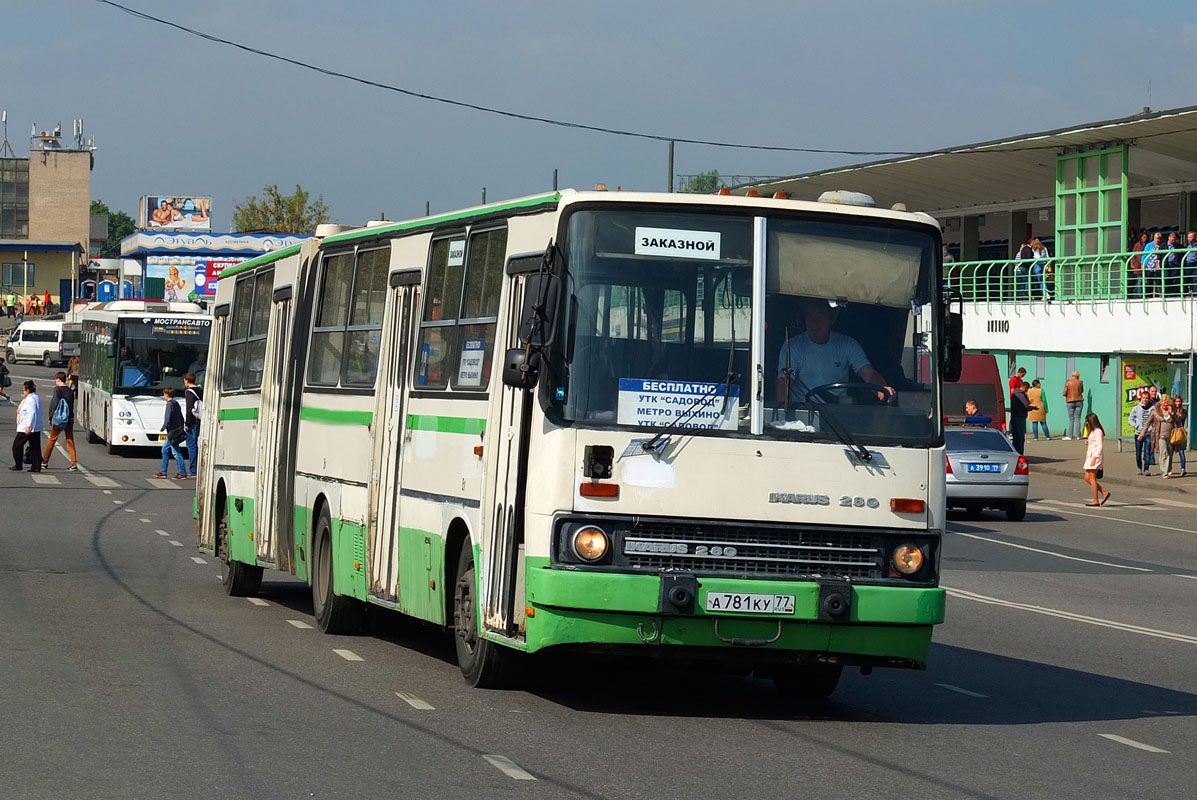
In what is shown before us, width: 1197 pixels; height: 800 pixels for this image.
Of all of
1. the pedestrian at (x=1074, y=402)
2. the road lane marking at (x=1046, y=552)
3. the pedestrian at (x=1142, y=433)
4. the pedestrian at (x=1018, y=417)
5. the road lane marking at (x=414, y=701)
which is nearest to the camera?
the road lane marking at (x=414, y=701)

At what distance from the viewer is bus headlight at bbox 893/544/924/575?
9609mm

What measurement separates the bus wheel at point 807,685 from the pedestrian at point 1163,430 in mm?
26539

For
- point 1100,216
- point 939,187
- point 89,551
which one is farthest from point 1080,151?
point 89,551

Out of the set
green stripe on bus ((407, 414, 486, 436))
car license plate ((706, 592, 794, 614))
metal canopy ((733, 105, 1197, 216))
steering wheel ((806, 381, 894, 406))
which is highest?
metal canopy ((733, 105, 1197, 216))

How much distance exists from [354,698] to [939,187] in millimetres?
51922

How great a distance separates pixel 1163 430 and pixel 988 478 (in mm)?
9134

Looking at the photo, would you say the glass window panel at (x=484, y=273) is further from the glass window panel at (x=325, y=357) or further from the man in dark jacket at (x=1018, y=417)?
the man in dark jacket at (x=1018, y=417)

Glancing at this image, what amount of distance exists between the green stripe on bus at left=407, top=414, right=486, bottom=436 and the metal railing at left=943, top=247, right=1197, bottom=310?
27.6 metres

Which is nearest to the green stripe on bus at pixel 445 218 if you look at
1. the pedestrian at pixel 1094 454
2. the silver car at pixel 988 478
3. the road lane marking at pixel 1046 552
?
the road lane marking at pixel 1046 552

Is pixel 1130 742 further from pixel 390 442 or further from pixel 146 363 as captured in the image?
pixel 146 363

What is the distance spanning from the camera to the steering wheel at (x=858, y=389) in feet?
31.7

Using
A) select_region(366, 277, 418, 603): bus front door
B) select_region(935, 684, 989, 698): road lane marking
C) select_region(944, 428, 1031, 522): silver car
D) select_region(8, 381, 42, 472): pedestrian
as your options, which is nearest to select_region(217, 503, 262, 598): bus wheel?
select_region(366, 277, 418, 603): bus front door

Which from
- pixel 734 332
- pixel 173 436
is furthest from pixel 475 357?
pixel 173 436

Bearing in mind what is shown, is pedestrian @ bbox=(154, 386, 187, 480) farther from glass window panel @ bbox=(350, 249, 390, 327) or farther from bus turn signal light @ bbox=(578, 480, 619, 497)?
bus turn signal light @ bbox=(578, 480, 619, 497)
